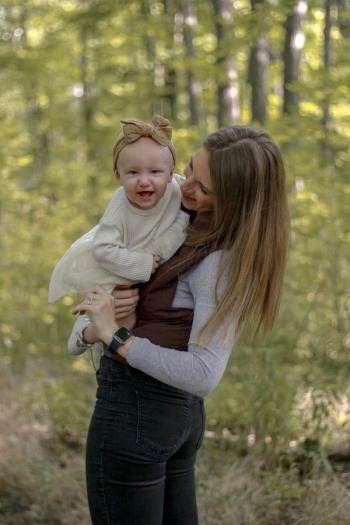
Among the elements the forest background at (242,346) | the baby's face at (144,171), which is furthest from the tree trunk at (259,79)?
the baby's face at (144,171)

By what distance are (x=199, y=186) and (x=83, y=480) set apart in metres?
2.41

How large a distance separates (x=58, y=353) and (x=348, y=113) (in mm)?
3883

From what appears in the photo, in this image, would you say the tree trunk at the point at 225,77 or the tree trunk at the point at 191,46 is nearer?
the tree trunk at the point at 225,77

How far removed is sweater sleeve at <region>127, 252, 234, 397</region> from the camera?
1685 mm

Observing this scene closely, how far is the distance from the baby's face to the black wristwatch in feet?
1.29

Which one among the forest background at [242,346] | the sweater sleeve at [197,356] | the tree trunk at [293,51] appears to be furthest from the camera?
the tree trunk at [293,51]

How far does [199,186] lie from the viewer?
5.92 feet

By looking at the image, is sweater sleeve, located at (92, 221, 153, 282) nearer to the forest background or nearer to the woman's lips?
the woman's lips

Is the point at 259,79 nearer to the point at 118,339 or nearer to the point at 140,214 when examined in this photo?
the point at 140,214

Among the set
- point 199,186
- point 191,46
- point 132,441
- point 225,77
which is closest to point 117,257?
point 199,186

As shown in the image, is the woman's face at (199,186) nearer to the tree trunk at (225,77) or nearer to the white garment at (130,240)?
the white garment at (130,240)

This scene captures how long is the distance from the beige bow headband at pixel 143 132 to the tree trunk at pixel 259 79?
6.54 m

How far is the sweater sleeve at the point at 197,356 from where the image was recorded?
1685 millimetres

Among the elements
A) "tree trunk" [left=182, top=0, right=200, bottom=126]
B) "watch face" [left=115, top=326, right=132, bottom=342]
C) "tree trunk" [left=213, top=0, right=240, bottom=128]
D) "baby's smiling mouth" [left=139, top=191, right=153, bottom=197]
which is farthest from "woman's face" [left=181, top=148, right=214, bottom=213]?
"tree trunk" [left=182, top=0, right=200, bottom=126]
